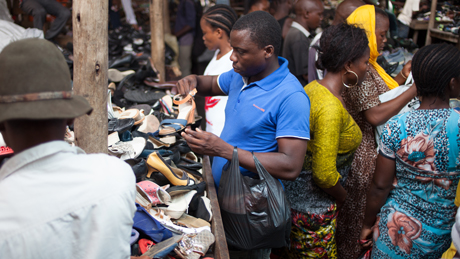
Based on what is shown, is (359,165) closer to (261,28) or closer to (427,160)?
(427,160)

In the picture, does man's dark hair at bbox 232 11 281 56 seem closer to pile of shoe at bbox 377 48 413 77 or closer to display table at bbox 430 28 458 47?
pile of shoe at bbox 377 48 413 77

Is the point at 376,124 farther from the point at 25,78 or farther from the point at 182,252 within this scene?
the point at 25,78

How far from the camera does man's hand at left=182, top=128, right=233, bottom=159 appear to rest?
1758 millimetres

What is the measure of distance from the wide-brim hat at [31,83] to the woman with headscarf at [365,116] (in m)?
2.00

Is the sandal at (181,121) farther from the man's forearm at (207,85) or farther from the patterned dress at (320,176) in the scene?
the patterned dress at (320,176)

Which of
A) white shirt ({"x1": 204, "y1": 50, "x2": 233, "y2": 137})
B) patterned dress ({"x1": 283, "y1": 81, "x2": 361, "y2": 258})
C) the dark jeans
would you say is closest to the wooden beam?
patterned dress ({"x1": 283, "y1": 81, "x2": 361, "y2": 258})

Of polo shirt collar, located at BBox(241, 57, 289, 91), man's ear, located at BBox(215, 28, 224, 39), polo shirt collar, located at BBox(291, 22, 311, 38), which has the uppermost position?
man's ear, located at BBox(215, 28, 224, 39)

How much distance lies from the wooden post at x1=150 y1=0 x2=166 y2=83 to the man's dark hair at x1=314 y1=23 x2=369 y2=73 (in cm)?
304

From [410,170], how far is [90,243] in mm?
1521

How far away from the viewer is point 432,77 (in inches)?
68.8

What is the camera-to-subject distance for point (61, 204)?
87 centimetres

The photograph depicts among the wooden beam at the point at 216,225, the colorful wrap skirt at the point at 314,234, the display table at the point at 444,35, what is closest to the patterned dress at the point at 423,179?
the colorful wrap skirt at the point at 314,234

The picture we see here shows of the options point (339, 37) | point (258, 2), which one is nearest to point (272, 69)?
point (339, 37)

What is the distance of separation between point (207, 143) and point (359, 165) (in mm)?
1273
